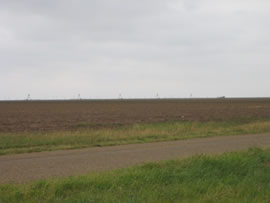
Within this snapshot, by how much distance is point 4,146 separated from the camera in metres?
15.1

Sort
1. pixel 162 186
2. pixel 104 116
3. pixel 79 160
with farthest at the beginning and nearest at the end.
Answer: pixel 104 116
pixel 79 160
pixel 162 186

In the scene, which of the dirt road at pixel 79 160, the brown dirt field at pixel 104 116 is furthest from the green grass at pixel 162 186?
the brown dirt field at pixel 104 116

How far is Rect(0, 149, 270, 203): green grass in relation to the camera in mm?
6234

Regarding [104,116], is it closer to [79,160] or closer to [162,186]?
[79,160]

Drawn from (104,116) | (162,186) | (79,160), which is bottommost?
(104,116)

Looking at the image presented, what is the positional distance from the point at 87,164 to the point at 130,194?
13.5 ft

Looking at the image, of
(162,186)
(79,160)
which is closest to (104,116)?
(79,160)

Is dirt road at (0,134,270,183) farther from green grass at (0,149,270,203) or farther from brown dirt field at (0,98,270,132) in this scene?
brown dirt field at (0,98,270,132)

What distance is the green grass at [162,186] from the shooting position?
6234mm

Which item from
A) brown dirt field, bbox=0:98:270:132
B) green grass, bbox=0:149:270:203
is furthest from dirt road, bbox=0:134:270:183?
brown dirt field, bbox=0:98:270:132

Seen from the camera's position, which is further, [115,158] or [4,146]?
[4,146]

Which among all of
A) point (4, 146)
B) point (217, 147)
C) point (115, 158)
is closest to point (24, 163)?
point (115, 158)

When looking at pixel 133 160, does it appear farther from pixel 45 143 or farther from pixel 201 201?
pixel 45 143

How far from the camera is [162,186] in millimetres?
7105
